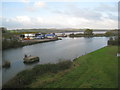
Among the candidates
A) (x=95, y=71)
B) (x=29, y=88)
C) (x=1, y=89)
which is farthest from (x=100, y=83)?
(x=1, y=89)

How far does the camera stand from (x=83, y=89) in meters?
7.33

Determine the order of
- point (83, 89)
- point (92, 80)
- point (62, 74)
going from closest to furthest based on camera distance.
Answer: point (83, 89), point (92, 80), point (62, 74)

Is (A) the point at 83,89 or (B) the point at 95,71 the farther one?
(B) the point at 95,71

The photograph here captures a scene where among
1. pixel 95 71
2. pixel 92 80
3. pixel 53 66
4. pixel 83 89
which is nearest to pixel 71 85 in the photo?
pixel 83 89

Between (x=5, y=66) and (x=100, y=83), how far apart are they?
11.2 m

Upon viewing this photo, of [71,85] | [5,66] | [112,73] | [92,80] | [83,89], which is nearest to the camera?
[83,89]

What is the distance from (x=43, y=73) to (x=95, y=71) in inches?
168

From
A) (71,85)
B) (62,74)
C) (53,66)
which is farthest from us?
(53,66)

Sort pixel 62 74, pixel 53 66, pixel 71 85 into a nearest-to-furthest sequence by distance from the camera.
→ pixel 71 85 → pixel 62 74 → pixel 53 66

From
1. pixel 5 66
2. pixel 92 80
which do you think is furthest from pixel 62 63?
pixel 5 66

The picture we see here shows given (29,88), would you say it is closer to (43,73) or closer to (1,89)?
(1,89)

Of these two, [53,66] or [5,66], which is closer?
[53,66]

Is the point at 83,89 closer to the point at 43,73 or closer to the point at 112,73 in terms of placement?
the point at 112,73

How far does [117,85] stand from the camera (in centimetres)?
746
